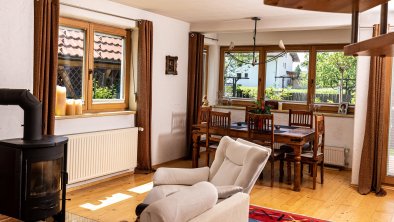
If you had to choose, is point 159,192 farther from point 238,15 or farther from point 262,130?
point 238,15

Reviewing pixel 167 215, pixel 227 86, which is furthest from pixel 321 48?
pixel 167 215

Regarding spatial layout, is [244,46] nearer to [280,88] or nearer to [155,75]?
[280,88]

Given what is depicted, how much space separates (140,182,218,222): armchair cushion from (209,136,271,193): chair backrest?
83 cm

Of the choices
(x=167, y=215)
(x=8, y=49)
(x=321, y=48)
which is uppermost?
(x=321, y=48)

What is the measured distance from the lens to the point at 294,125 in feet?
20.2

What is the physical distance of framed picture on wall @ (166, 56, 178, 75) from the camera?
604 centimetres

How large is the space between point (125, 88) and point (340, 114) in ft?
11.4

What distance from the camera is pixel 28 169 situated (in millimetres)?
3139

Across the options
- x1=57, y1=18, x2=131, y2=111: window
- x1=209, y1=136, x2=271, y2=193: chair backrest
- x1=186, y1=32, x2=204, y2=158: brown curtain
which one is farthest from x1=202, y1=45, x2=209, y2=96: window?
x1=209, y1=136, x2=271, y2=193: chair backrest

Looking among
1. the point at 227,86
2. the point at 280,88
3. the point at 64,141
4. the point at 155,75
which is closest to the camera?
the point at 64,141

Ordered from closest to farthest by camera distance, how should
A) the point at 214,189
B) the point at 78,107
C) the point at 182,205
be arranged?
the point at 182,205
the point at 214,189
the point at 78,107

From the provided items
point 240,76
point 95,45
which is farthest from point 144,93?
point 240,76

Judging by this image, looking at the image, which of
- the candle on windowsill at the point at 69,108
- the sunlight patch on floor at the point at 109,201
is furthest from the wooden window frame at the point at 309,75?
the candle on windowsill at the point at 69,108

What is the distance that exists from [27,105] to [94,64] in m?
1.96
